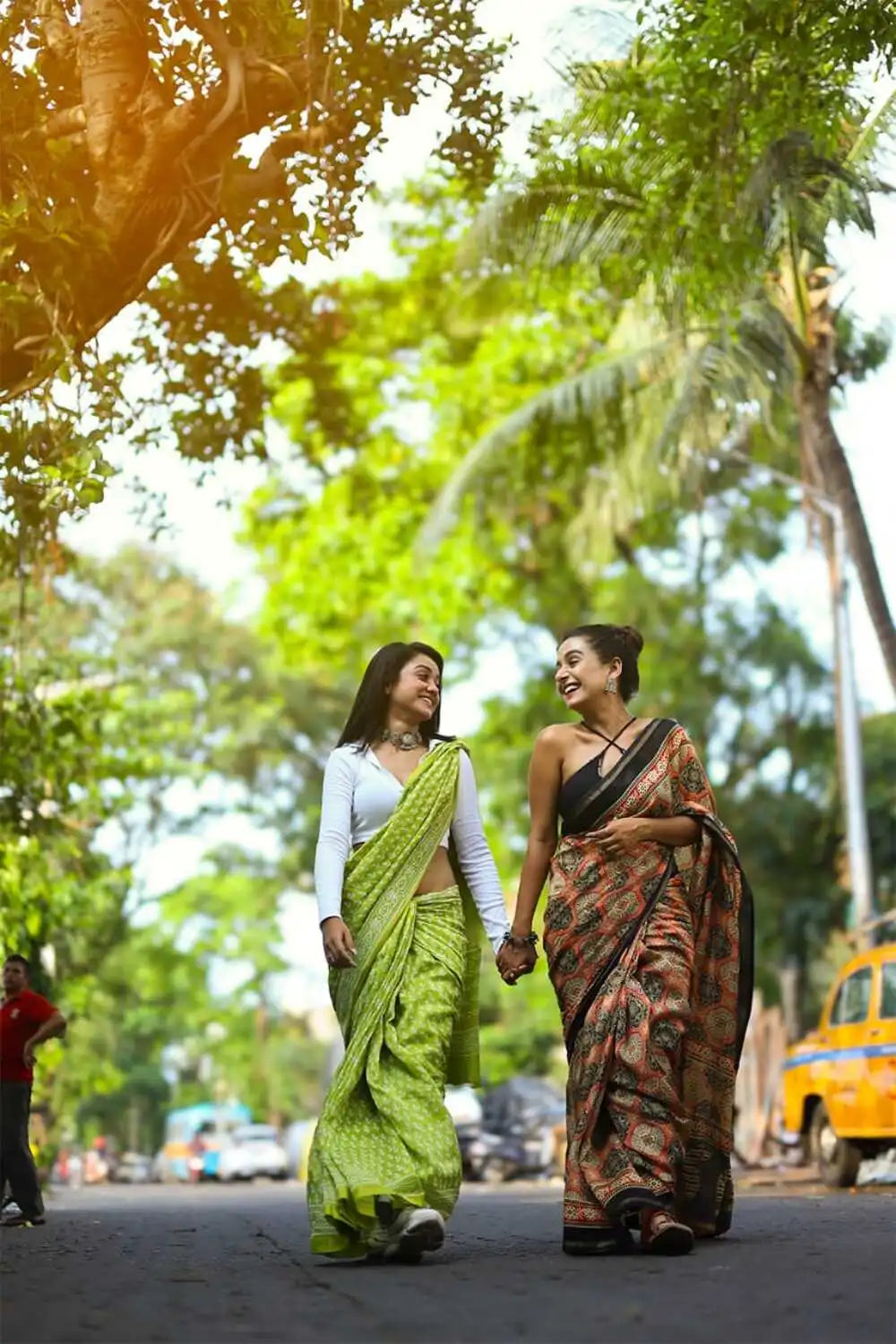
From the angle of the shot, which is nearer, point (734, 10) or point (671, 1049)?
point (671, 1049)

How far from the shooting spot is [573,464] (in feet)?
89.5

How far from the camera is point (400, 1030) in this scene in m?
7.63

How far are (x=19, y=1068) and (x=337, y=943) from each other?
6618 mm

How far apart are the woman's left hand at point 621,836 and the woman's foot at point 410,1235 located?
1454 mm

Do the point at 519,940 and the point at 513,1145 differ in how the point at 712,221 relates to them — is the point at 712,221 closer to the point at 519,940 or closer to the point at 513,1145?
the point at 519,940

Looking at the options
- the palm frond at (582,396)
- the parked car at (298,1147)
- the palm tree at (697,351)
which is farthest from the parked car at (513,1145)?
the parked car at (298,1147)

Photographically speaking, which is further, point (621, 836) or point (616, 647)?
point (616, 647)

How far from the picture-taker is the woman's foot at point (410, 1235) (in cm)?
712

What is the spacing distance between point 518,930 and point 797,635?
78.9 feet

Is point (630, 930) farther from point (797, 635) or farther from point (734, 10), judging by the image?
point (797, 635)

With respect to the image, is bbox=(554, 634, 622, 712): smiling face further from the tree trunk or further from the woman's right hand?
the tree trunk

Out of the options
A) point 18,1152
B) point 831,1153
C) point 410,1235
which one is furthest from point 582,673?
point 831,1153

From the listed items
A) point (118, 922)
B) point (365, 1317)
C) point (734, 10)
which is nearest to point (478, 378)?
point (118, 922)

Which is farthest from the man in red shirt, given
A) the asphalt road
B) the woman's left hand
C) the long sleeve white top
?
the woman's left hand
